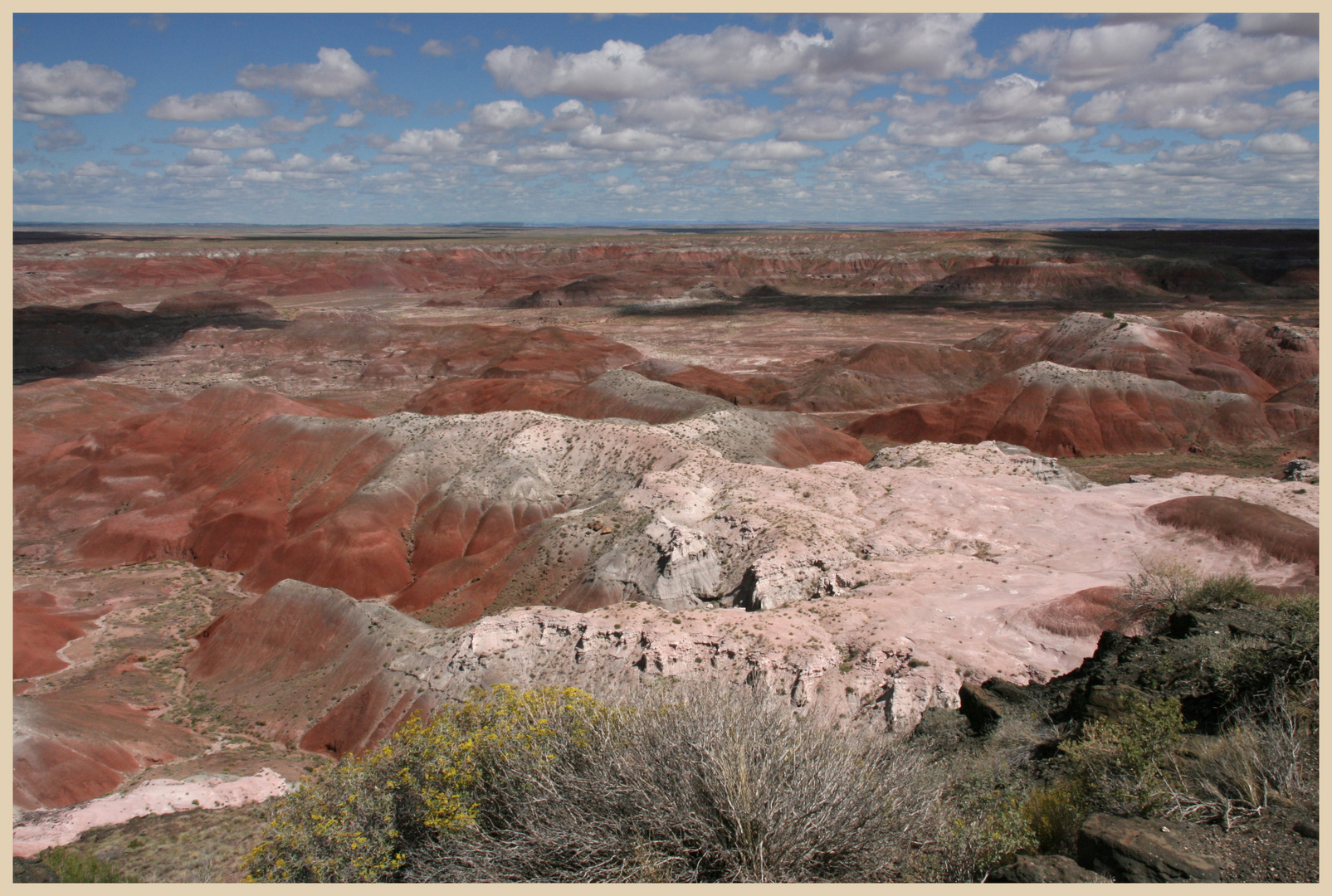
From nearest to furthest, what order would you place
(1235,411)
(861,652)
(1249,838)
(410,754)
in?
(1249,838)
(410,754)
(861,652)
(1235,411)

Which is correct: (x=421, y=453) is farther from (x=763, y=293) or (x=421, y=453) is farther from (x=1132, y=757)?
(x=763, y=293)

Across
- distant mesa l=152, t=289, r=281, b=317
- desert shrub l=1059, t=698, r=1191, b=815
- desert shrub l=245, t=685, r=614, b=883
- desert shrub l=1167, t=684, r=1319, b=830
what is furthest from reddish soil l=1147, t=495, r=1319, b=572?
distant mesa l=152, t=289, r=281, b=317

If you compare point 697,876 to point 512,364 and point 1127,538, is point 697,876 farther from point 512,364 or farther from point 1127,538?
point 512,364

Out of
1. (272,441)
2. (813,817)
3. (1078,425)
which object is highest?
(813,817)

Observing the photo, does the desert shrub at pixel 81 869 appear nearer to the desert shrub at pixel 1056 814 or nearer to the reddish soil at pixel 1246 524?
the desert shrub at pixel 1056 814

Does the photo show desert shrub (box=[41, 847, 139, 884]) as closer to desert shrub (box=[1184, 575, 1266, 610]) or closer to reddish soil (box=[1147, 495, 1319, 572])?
desert shrub (box=[1184, 575, 1266, 610])

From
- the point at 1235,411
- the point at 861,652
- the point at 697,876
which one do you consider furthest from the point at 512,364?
the point at 697,876

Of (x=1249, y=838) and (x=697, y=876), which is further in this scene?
(x=697, y=876)
